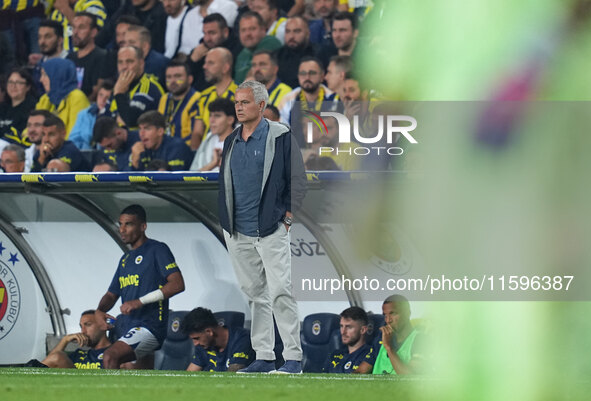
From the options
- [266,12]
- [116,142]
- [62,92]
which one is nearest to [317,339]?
[116,142]

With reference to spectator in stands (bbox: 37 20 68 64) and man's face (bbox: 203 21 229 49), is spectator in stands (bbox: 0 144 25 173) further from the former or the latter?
spectator in stands (bbox: 37 20 68 64)

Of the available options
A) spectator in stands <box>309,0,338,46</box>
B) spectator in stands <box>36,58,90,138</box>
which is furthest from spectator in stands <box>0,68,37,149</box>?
spectator in stands <box>309,0,338,46</box>

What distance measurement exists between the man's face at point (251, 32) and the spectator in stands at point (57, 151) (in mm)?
1913

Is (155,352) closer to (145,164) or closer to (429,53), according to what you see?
(145,164)

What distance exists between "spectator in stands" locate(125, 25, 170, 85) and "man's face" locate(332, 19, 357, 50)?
6.26 ft

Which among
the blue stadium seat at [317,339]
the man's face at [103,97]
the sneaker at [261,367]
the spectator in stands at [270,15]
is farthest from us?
the man's face at [103,97]

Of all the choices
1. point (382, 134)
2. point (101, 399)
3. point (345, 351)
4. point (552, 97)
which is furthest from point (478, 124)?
point (345, 351)

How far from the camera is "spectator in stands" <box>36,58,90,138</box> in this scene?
1085 centimetres

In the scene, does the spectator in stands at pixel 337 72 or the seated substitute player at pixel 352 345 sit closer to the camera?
the seated substitute player at pixel 352 345

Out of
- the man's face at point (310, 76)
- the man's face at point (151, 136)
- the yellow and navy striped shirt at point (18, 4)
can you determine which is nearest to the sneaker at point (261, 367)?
the man's face at point (151, 136)

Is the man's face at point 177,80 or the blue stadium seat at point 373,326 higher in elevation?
the man's face at point 177,80

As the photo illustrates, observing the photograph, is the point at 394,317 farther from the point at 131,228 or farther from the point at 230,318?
the point at 131,228

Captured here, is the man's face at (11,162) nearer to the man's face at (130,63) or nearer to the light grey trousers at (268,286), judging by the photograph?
the man's face at (130,63)

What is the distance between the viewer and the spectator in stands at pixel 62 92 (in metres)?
10.9
